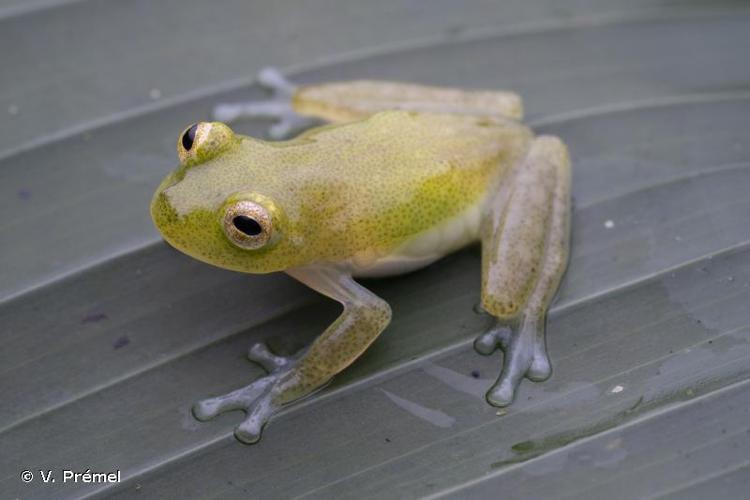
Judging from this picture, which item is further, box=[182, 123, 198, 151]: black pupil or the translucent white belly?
the translucent white belly

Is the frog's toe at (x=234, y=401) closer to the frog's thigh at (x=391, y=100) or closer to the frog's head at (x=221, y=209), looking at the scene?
the frog's head at (x=221, y=209)

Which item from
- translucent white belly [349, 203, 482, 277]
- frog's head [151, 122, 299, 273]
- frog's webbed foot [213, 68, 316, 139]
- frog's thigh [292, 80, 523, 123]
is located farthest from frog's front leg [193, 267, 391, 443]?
frog's webbed foot [213, 68, 316, 139]

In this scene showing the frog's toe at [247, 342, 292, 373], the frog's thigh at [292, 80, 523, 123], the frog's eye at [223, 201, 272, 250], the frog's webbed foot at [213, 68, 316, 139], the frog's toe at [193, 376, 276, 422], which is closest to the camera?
the frog's eye at [223, 201, 272, 250]

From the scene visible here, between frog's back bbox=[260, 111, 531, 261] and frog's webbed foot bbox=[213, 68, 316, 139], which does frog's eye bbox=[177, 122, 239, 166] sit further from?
frog's webbed foot bbox=[213, 68, 316, 139]

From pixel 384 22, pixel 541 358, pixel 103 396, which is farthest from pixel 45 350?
pixel 384 22

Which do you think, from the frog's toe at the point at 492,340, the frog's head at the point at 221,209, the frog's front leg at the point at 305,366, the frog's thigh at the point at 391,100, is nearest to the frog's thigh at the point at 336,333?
the frog's front leg at the point at 305,366

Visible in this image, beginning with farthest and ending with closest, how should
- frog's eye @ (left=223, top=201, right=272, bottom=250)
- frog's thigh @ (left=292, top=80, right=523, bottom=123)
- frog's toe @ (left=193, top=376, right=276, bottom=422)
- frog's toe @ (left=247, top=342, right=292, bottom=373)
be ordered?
frog's thigh @ (left=292, top=80, right=523, bottom=123) → frog's toe @ (left=247, top=342, right=292, bottom=373) → frog's toe @ (left=193, top=376, right=276, bottom=422) → frog's eye @ (left=223, top=201, right=272, bottom=250)

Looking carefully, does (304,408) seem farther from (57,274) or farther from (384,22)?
(384,22)
